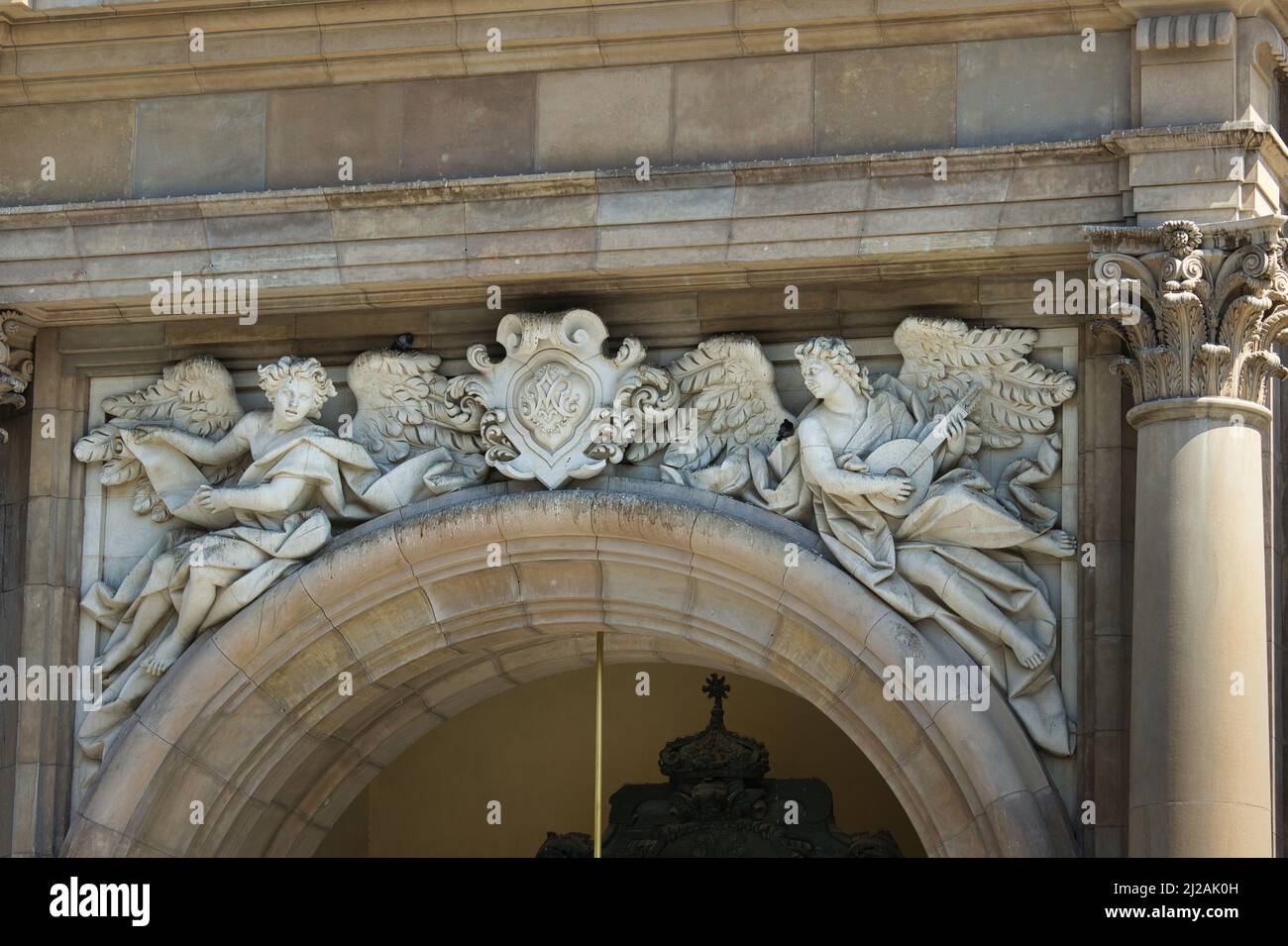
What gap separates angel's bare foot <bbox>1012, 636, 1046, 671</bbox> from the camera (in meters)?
13.6

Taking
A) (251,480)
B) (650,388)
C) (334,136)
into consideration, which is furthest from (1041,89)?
(251,480)

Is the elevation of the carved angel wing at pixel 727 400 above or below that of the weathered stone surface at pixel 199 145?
below

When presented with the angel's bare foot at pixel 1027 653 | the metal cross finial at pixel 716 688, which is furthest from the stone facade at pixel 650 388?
the metal cross finial at pixel 716 688

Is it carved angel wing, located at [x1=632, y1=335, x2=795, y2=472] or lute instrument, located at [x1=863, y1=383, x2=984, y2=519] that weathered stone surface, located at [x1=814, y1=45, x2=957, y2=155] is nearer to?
carved angel wing, located at [x1=632, y1=335, x2=795, y2=472]

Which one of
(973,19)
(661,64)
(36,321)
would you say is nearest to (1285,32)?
(973,19)

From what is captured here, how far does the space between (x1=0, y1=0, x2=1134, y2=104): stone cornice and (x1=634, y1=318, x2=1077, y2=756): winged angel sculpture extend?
138 cm

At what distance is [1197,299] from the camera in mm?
13117

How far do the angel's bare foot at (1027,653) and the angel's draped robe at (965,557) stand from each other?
3 centimetres

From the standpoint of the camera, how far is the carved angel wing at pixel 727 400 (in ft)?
46.8

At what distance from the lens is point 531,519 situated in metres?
14.3

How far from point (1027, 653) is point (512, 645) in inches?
114

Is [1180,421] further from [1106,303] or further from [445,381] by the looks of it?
[445,381]

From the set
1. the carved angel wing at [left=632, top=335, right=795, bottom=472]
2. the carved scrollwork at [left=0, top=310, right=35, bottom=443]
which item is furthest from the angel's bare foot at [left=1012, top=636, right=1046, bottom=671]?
the carved scrollwork at [left=0, top=310, right=35, bottom=443]

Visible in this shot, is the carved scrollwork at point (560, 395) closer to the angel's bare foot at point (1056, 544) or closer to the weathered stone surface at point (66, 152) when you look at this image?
the angel's bare foot at point (1056, 544)
